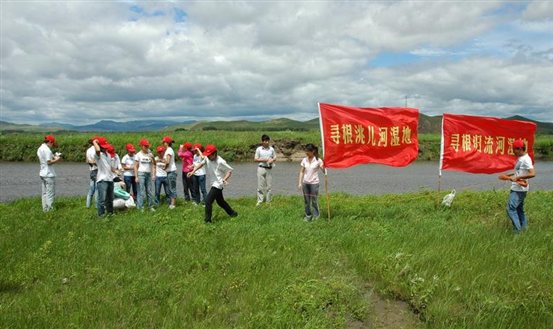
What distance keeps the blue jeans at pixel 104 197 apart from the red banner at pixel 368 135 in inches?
233

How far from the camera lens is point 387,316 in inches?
237

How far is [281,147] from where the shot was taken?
51188mm

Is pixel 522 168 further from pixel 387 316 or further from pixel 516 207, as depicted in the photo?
pixel 387 316

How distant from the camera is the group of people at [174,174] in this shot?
998 centimetres

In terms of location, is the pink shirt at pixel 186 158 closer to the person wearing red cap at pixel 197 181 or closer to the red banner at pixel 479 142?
the person wearing red cap at pixel 197 181

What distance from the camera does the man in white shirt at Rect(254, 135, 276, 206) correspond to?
13.9 m

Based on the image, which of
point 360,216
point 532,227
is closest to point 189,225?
point 360,216

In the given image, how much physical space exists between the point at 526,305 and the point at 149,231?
24.2ft

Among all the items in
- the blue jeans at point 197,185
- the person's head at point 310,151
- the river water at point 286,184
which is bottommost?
the river water at point 286,184

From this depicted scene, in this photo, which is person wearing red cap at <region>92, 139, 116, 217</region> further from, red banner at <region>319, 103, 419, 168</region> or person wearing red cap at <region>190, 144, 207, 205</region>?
red banner at <region>319, 103, 419, 168</region>

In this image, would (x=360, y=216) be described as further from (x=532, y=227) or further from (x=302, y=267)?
(x=302, y=267)

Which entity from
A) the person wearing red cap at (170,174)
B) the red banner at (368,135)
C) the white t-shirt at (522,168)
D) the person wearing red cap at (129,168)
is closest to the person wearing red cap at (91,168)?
the person wearing red cap at (129,168)

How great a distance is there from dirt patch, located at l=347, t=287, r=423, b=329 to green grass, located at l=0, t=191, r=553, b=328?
0.04m

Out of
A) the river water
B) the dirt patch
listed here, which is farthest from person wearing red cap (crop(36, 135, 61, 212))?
the dirt patch
